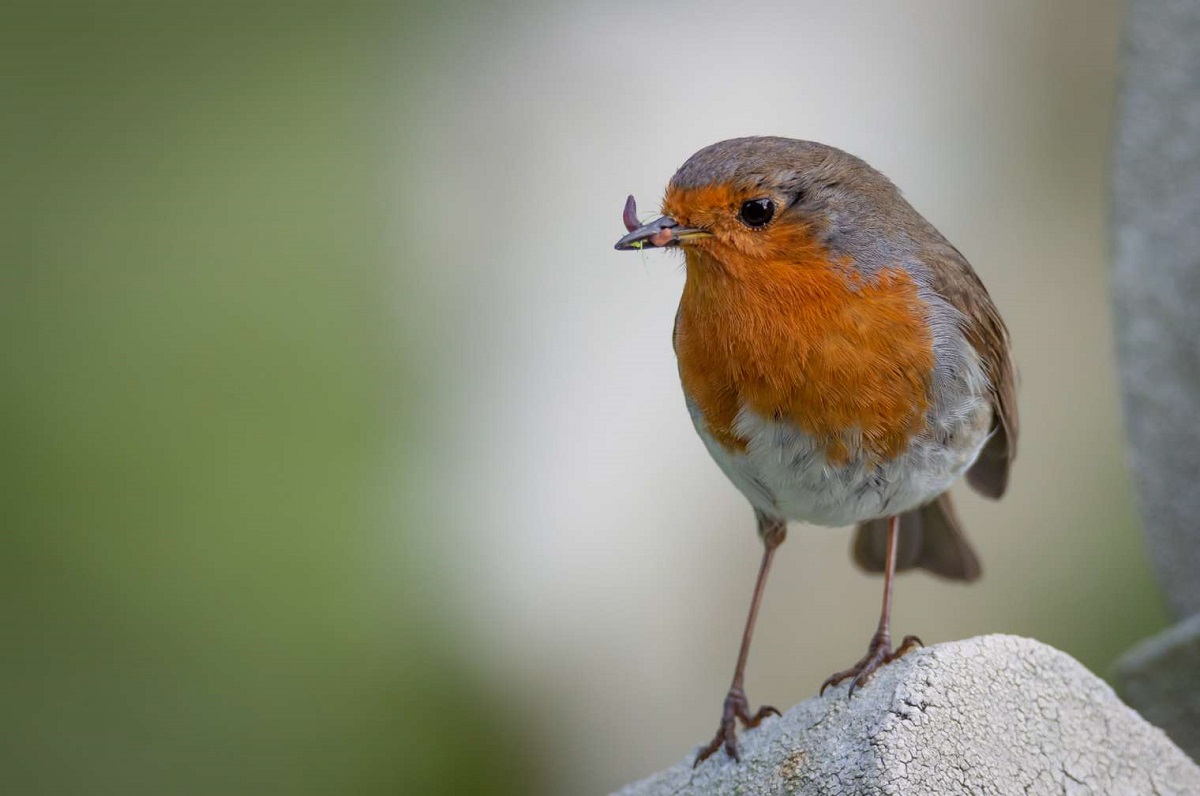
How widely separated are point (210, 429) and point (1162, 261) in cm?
283

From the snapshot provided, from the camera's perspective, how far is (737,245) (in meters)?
2.38

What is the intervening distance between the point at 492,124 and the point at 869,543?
2.65 metres

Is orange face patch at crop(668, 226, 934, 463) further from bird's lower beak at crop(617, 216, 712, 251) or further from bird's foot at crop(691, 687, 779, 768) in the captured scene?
bird's foot at crop(691, 687, 779, 768)

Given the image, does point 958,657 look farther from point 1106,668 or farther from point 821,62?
point 821,62

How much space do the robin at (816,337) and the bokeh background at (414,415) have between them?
2.22 m

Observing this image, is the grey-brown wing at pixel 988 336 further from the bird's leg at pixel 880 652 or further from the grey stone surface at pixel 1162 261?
the grey stone surface at pixel 1162 261

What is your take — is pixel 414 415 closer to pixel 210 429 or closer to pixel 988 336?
pixel 210 429

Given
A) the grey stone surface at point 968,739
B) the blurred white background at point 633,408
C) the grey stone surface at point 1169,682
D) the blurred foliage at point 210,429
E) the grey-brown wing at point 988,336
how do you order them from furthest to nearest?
1. the blurred white background at point 633,408
2. the blurred foliage at point 210,429
3. the grey stone surface at point 1169,682
4. the grey-brown wing at point 988,336
5. the grey stone surface at point 968,739

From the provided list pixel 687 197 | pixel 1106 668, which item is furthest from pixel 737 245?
pixel 1106 668

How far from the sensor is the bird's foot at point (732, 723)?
242 cm

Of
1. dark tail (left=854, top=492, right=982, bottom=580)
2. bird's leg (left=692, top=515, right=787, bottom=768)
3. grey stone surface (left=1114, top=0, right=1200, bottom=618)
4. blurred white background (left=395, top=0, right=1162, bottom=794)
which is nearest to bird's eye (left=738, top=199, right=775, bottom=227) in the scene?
bird's leg (left=692, top=515, right=787, bottom=768)

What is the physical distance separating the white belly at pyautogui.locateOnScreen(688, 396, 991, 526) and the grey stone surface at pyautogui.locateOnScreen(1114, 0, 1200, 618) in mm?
752

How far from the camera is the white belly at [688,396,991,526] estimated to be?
2.42m

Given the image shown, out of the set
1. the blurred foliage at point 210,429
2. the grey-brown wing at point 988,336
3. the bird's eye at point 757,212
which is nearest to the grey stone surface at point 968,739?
the grey-brown wing at point 988,336
